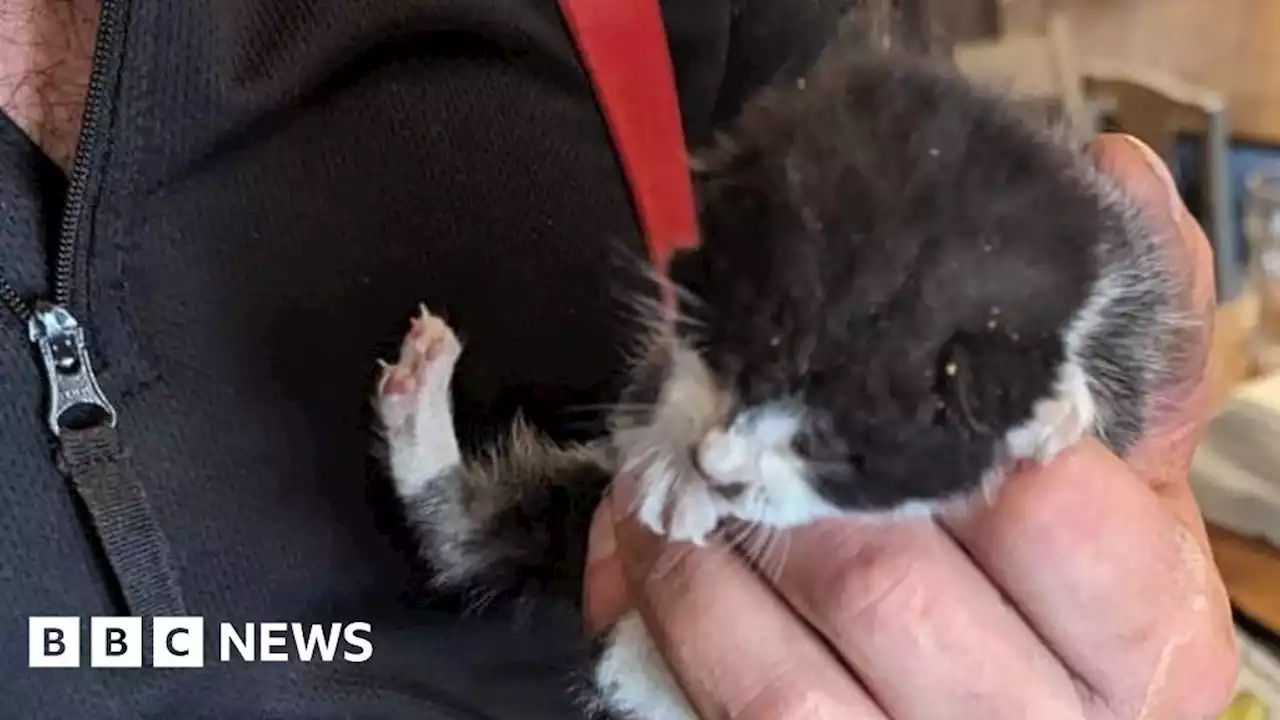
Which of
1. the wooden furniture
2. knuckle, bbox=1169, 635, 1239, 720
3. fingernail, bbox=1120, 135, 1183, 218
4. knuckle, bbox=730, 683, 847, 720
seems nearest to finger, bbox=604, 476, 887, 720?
knuckle, bbox=730, 683, 847, 720

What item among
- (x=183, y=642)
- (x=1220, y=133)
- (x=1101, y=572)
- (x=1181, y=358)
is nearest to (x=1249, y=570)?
(x=1181, y=358)

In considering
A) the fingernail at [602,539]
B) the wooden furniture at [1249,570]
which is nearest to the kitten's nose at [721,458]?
the fingernail at [602,539]

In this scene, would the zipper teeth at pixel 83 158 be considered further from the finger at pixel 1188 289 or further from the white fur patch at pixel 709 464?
the finger at pixel 1188 289

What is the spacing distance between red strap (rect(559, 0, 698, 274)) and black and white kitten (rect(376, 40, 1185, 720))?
17 cm

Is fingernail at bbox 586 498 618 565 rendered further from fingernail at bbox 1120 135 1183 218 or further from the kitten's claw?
fingernail at bbox 1120 135 1183 218

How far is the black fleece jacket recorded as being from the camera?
0.56 metres

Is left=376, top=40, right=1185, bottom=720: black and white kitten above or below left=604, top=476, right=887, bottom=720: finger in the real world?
above

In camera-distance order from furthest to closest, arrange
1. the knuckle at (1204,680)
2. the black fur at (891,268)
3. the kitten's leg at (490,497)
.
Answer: the kitten's leg at (490,497) → the knuckle at (1204,680) → the black fur at (891,268)

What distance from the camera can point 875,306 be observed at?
427mm

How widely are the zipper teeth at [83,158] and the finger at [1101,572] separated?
0.33m

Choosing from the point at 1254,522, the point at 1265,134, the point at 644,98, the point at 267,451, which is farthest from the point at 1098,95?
the point at 267,451

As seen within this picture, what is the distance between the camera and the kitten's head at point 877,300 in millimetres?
425

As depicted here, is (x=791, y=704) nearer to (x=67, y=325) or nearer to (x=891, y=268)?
(x=891, y=268)

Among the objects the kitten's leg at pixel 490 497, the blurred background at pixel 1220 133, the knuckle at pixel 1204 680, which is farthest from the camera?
the blurred background at pixel 1220 133
